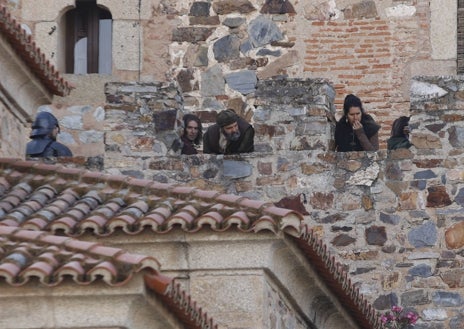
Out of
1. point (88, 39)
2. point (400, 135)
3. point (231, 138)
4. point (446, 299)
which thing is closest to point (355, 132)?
point (400, 135)

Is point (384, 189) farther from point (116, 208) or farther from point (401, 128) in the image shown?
point (116, 208)

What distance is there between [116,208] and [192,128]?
6.48 m

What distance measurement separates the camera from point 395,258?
23297 millimetres

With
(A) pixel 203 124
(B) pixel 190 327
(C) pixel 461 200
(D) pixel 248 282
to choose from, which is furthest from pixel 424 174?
(B) pixel 190 327

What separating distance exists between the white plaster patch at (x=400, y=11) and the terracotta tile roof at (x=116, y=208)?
954 cm

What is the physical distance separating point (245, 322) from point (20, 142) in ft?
9.37

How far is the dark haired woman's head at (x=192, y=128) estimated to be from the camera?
24344mm

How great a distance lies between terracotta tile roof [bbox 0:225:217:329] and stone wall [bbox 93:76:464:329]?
760 centimetres

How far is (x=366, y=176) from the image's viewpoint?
2355 cm

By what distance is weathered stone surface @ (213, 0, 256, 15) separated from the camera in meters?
28.1

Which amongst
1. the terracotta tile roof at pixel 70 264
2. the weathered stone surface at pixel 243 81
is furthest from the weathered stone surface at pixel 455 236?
the terracotta tile roof at pixel 70 264

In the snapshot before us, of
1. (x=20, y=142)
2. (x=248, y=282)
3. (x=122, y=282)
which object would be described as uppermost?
(x=20, y=142)

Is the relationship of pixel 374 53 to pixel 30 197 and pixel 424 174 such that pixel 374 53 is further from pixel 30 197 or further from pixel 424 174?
pixel 30 197

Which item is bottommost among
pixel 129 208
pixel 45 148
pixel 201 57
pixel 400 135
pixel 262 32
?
pixel 129 208
